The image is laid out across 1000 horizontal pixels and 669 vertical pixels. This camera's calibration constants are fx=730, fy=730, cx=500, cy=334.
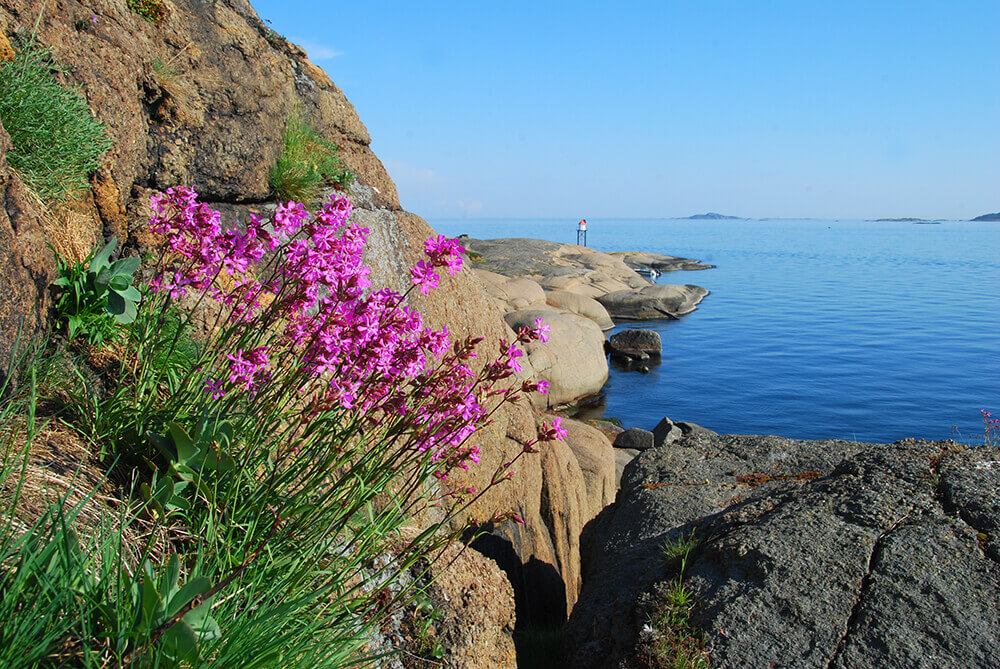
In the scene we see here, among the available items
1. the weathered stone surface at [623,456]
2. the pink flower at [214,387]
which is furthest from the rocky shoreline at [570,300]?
the pink flower at [214,387]

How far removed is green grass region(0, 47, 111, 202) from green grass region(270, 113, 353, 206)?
2.23 meters

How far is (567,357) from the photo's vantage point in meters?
20.6

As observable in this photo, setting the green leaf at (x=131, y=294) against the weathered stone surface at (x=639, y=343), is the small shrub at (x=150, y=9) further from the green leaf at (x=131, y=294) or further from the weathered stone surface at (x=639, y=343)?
the weathered stone surface at (x=639, y=343)

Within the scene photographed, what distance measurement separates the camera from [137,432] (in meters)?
3.50

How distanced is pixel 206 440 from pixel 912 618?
135 inches

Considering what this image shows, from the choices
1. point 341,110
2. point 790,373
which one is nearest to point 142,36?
point 341,110

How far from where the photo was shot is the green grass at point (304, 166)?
689cm

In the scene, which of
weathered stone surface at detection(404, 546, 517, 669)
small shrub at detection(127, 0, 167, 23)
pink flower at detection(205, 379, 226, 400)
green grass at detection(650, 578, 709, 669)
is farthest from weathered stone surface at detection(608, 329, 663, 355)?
pink flower at detection(205, 379, 226, 400)

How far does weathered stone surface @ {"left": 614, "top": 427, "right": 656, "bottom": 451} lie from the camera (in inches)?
655

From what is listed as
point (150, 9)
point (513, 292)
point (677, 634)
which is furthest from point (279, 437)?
point (513, 292)

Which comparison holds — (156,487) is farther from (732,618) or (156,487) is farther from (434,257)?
(732,618)

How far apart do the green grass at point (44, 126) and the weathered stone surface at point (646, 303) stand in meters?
31.5

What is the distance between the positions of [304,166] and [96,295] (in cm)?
336

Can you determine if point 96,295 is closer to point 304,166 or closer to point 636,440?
point 304,166
